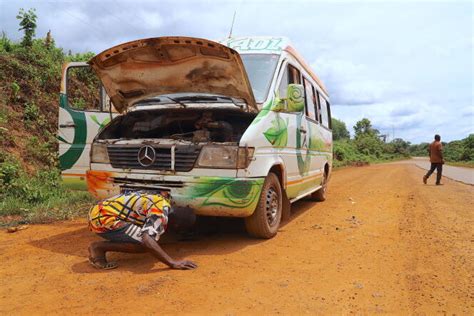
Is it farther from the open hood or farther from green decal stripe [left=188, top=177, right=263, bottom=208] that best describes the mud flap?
the open hood

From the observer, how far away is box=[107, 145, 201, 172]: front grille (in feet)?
14.4

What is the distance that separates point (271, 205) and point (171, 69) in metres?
2.08

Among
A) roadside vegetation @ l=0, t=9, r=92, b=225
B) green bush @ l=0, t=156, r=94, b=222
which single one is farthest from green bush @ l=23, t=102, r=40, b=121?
green bush @ l=0, t=156, r=94, b=222

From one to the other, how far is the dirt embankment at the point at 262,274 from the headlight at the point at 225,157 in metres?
0.96

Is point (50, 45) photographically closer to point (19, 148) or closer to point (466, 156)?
point (19, 148)

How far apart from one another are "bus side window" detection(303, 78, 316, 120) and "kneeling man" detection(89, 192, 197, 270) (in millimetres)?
3644

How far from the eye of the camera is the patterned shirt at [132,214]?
377cm

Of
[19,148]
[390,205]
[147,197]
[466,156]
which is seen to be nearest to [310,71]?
[390,205]

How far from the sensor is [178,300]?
3084 millimetres

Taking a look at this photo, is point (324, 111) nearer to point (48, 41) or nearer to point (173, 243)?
point (173, 243)

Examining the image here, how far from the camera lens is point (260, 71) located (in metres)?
5.38

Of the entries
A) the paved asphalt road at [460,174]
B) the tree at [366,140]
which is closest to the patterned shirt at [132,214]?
the paved asphalt road at [460,174]

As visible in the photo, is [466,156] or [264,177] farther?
[466,156]

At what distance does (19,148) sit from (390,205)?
8164 mm
